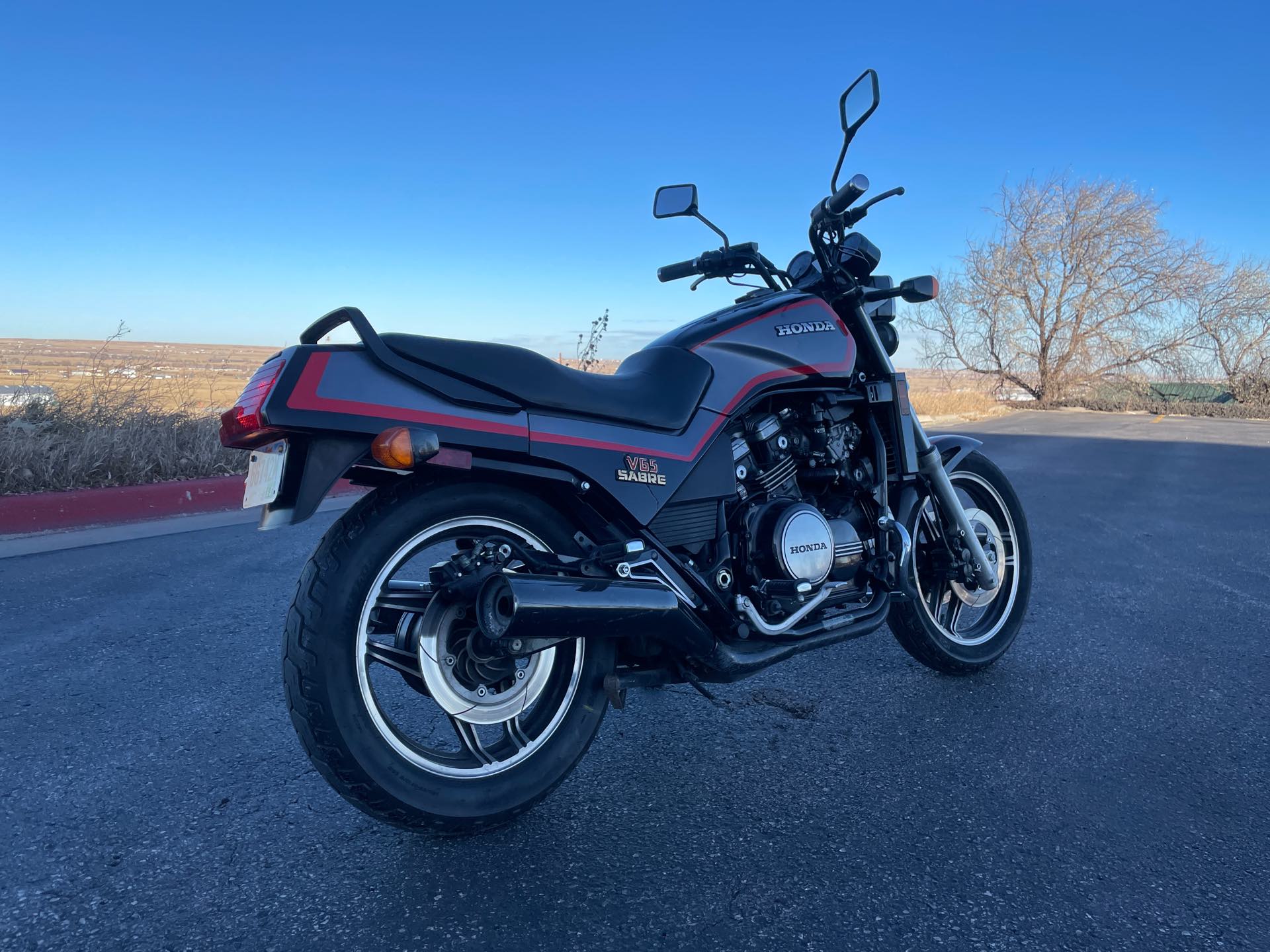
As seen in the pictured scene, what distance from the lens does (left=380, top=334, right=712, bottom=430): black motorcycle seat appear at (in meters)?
2.04

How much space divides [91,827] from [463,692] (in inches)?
39.7

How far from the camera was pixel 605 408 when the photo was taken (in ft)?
7.43

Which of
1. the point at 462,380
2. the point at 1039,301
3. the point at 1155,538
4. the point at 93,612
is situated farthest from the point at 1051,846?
the point at 1039,301

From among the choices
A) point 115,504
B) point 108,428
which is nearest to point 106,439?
point 108,428

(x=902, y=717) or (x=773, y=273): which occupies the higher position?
(x=773, y=273)

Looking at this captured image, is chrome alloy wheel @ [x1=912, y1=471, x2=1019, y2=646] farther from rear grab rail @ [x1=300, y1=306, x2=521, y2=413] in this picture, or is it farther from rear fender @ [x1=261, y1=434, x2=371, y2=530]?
rear fender @ [x1=261, y1=434, x2=371, y2=530]

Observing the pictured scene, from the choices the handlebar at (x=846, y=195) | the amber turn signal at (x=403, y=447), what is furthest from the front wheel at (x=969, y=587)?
the amber turn signal at (x=403, y=447)

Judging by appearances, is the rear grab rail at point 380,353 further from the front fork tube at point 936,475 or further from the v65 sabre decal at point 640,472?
the front fork tube at point 936,475

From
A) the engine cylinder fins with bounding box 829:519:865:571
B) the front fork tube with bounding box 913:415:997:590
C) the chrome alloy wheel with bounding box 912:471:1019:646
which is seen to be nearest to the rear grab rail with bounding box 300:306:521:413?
the engine cylinder fins with bounding box 829:519:865:571

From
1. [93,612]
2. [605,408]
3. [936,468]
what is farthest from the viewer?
[93,612]

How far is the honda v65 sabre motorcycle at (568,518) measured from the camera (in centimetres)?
189

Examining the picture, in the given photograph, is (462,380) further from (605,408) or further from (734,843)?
(734,843)

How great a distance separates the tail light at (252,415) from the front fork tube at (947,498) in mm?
2235

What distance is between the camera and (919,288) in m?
3.14
